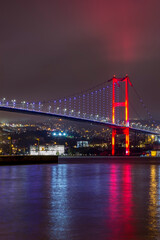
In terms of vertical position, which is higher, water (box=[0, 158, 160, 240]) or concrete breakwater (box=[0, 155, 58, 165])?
concrete breakwater (box=[0, 155, 58, 165])

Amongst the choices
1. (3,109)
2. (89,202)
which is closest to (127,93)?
(3,109)

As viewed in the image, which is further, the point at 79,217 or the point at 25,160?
the point at 25,160

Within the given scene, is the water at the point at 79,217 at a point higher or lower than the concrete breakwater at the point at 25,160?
lower

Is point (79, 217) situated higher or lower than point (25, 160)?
lower

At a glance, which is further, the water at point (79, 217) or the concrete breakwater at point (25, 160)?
the concrete breakwater at point (25, 160)

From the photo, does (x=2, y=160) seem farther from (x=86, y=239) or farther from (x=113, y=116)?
(x=113, y=116)

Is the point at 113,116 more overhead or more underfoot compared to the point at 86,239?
more overhead

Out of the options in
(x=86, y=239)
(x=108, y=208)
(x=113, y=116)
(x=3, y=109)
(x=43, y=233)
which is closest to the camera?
(x=86, y=239)

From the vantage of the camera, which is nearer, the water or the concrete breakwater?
the water
